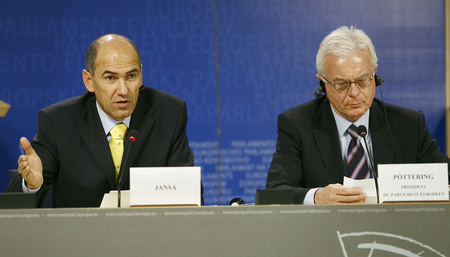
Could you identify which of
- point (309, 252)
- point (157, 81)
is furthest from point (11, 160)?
point (309, 252)

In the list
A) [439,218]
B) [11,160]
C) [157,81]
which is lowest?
[11,160]

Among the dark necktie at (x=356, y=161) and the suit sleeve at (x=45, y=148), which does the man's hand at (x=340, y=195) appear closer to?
the dark necktie at (x=356, y=161)

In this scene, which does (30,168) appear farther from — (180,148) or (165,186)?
(180,148)

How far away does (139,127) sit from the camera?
2.20 meters

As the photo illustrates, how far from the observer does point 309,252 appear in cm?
124

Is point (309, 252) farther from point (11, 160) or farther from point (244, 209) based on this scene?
point (11, 160)

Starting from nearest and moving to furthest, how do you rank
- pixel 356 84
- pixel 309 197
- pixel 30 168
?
pixel 30 168
pixel 309 197
pixel 356 84

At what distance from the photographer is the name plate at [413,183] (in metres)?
1.37

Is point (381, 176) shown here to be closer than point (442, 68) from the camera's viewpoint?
Yes

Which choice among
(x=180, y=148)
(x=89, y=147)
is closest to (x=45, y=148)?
(x=89, y=147)

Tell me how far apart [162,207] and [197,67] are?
2842mm

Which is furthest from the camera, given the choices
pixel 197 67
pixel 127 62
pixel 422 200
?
pixel 197 67

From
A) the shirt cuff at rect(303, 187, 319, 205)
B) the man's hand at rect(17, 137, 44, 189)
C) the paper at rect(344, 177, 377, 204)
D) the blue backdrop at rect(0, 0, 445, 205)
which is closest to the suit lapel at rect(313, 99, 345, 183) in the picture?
the shirt cuff at rect(303, 187, 319, 205)

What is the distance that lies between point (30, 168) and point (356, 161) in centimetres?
144
